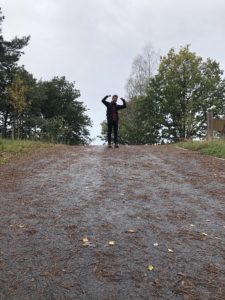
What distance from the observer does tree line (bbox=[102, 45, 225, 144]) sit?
135ft

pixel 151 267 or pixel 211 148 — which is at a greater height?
pixel 211 148

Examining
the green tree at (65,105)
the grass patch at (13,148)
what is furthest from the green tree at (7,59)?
the grass patch at (13,148)

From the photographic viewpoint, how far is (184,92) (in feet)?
138

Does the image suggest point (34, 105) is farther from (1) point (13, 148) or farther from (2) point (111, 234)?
(2) point (111, 234)

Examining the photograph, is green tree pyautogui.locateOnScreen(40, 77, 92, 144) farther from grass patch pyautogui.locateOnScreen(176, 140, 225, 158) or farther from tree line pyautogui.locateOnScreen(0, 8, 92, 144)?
grass patch pyautogui.locateOnScreen(176, 140, 225, 158)

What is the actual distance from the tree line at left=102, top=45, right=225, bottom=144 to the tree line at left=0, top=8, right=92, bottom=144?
7760 millimetres

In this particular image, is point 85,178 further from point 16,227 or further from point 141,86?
point 141,86

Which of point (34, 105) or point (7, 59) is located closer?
point (7, 59)

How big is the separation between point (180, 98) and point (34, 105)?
1357 centimetres

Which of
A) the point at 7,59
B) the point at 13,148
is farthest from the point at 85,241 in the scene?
the point at 7,59

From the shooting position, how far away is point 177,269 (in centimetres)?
496

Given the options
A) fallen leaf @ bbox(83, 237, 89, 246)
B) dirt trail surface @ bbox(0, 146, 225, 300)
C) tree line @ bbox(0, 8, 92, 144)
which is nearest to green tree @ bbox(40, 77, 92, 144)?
tree line @ bbox(0, 8, 92, 144)

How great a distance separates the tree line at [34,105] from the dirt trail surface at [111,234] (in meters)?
17.1

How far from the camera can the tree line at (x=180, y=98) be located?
135ft
